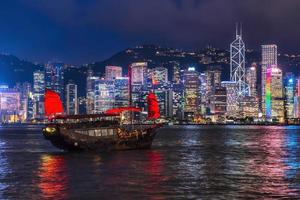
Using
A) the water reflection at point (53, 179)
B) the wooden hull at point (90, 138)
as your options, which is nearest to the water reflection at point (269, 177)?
the water reflection at point (53, 179)

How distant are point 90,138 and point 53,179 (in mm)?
32713

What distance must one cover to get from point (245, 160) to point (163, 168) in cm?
1735

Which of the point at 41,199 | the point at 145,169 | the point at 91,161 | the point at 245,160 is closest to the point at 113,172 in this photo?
the point at 145,169

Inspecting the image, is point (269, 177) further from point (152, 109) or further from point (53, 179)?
point (152, 109)

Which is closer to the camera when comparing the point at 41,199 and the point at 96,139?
the point at 41,199

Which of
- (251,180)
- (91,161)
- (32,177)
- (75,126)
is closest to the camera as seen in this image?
(251,180)

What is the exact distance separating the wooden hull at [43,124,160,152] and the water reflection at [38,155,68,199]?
25.0 feet

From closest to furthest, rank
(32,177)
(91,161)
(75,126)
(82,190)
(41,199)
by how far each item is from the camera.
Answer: (41,199) < (82,190) < (32,177) < (91,161) < (75,126)

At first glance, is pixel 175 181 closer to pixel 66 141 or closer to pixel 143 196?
pixel 143 196

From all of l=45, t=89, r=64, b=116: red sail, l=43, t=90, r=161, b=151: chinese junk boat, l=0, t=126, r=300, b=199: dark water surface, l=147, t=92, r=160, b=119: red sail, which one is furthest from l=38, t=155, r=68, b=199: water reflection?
l=147, t=92, r=160, b=119: red sail

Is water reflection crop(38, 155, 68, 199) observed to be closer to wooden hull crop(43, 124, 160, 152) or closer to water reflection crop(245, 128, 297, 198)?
wooden hull crop(43, 124, 160, 152)

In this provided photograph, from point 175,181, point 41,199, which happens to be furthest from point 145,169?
point 41,199

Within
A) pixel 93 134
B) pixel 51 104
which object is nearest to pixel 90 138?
pixel 93 134

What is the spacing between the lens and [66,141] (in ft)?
296
